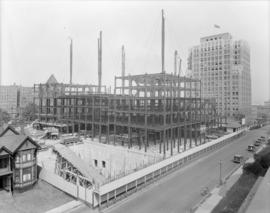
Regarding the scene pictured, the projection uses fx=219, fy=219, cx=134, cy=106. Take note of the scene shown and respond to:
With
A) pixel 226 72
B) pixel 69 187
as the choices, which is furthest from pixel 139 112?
pixel 226 72

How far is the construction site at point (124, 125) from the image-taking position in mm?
28656

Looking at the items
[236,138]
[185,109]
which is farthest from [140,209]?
[236,138]

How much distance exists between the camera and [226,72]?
9362 centimetres

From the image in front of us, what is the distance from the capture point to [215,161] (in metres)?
32.8

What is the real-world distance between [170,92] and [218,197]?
2121 cm

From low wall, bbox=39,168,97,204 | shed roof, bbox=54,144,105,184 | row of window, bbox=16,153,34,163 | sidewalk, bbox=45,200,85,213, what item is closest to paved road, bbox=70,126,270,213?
sidewalk, bbox=45,200,85,213

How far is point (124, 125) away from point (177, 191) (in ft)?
58.6

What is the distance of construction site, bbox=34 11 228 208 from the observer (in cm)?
2866

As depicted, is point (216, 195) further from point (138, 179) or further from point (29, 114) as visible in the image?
point (29, 114)

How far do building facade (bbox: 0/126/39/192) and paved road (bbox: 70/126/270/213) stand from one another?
25.9ft

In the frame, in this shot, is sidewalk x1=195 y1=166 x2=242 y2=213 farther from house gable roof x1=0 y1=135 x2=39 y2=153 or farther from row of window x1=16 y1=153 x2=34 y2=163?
house gable roof x1=0 y1=135 x2=39 y2=153

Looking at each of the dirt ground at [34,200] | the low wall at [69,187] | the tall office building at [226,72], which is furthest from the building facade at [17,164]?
the tall office building at [226,72]

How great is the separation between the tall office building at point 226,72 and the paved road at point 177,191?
64313mm

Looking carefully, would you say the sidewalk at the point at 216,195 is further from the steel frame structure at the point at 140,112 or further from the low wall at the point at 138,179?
the steel frame structure at the point at 140,112
